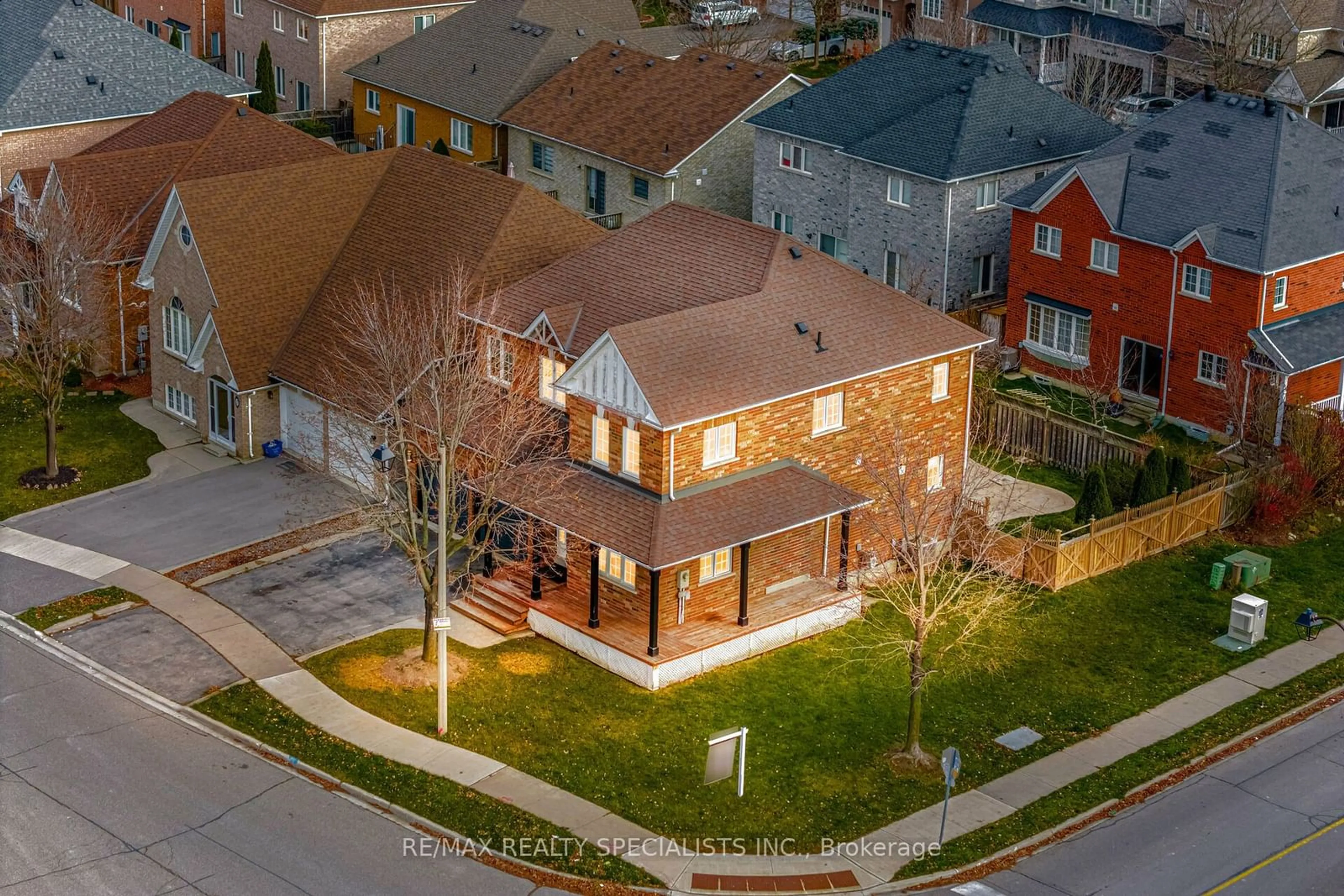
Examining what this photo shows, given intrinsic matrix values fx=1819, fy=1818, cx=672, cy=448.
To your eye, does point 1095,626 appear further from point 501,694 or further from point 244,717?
point 244,717

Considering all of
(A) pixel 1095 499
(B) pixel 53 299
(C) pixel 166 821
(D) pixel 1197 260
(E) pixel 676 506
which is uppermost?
(D) pixel 1197 260

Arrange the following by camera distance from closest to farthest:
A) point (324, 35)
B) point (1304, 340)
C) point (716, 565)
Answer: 1. point (716, 565)
2. point (1304, 340)
3. point (324, 35)

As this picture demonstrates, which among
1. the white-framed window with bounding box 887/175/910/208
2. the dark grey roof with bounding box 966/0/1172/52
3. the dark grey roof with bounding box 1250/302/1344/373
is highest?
the dark grey roof with bounding box 966/0/1172/52

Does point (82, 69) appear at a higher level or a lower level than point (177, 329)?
higher

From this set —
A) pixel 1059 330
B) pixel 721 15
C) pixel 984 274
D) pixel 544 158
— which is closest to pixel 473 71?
pixel 544 158

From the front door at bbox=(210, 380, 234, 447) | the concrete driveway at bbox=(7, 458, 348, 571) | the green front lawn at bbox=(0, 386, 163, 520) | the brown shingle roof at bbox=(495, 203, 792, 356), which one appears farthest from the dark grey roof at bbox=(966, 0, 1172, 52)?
the concrete driveway at bbox=(7, 458, 348, 571)

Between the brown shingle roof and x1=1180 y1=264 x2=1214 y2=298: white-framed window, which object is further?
x1=1180 y1=264 x2=1214 y2=298: white-framed window

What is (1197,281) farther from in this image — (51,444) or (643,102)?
(51,444)

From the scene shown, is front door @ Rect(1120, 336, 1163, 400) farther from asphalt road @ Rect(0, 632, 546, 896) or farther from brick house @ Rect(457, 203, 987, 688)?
asphalt road @ Rect(0, 632, 546, 896)

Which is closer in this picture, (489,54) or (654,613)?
(654,613)
